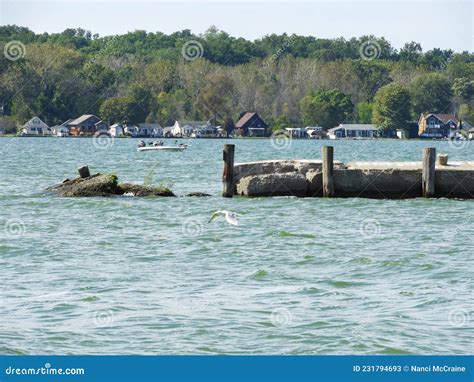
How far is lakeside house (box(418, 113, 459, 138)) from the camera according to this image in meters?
165

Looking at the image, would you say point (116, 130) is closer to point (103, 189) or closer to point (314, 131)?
point (314, 131)

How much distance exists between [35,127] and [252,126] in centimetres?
3030

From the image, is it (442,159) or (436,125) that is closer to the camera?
(442,159)

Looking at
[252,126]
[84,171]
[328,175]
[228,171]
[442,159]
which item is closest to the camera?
[328,175]

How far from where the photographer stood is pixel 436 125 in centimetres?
16588

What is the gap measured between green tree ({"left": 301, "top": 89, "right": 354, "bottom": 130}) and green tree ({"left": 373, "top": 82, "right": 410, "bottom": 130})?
661 cm

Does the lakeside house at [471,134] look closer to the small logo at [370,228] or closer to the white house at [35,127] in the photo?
the white house at [35,127]

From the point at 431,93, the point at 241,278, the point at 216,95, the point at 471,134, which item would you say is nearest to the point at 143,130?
the point at 216,95

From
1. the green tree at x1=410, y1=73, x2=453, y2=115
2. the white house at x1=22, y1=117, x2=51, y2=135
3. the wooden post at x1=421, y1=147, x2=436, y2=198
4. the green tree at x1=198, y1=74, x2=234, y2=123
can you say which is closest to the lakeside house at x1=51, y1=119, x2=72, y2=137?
the white house at x1=22, y1=117, x2=51, y2=135

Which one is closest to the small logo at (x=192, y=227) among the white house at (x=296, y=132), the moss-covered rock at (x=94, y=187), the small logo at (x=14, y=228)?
the small logo at (x=14, y=228)

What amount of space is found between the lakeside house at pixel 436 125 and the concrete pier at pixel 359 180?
5317 inches

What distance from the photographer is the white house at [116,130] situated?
532 ft
